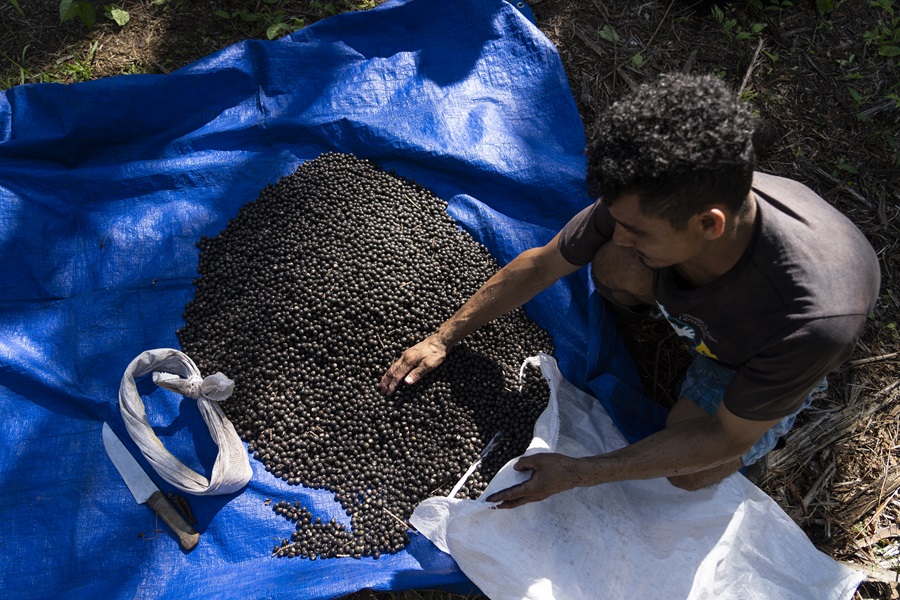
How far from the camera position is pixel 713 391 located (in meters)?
2.66

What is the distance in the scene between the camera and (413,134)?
11.8 feet

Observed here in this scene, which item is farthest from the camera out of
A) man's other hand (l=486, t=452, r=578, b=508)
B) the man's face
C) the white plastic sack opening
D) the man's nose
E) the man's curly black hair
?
the white plastic sack opening

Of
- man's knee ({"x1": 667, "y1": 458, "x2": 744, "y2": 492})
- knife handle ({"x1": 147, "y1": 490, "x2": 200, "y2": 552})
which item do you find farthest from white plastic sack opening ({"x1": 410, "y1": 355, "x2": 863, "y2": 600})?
knife handle ({"x1": 147, "y1": 490, "x2": 200, "y2": 552})

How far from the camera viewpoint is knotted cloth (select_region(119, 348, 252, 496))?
110 inches

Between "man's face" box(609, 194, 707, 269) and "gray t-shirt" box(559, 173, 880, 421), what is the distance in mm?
217

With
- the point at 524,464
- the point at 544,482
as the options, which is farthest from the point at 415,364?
the point at 544,482

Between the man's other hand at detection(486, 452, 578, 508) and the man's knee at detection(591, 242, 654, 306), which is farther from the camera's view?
the man's knee at detection(591, 242, 654, 306)

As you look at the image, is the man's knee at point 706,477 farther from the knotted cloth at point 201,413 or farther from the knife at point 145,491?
the knife at point 145,491

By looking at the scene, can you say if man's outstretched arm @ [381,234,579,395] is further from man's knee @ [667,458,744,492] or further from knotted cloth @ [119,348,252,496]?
man's knee @ [667,458,744,492]

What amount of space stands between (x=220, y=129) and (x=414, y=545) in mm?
2423

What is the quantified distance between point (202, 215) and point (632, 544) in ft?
8.62

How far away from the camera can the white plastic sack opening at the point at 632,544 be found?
8.48 ft

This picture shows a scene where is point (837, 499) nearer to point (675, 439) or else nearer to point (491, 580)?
point (675, 439)

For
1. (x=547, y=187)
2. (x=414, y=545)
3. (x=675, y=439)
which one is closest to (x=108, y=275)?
(x=414, y=545)
